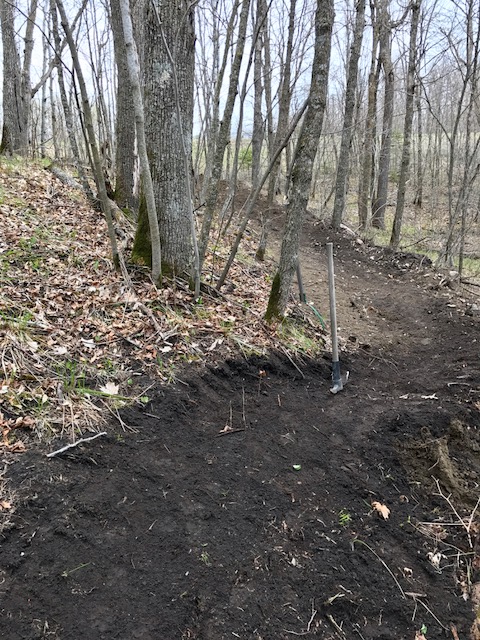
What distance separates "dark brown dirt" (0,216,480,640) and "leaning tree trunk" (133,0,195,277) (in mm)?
1668

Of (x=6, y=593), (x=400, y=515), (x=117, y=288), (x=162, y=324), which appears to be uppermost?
(x=117, y=288)

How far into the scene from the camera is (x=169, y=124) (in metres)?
4.79

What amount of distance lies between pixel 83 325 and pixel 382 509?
3078 mm

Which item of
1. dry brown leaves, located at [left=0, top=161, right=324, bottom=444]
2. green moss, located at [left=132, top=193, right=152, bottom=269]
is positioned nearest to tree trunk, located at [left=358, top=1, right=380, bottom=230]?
dry brown leaves, located at [left=0, top=161, right=324, bottom=444]

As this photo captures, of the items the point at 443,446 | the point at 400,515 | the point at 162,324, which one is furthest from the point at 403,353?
the point at 162,324

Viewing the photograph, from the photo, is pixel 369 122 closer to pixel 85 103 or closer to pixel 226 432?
pixel 85 103

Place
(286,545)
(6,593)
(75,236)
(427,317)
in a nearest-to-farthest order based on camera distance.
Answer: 1. (6,593)
2. (286,545)
3. (75,236)
4. (427,317)

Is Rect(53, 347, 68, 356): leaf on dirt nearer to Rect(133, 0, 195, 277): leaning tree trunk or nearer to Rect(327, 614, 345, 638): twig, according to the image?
Rect(133, 0, 195, 277): leaning tree trunk

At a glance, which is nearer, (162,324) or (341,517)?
(341,517)

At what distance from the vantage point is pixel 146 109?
4805mm

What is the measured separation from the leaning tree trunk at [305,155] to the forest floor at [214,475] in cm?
47

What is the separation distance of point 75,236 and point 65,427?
3.17m

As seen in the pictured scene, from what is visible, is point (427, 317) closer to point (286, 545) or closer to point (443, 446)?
point (443, 446)

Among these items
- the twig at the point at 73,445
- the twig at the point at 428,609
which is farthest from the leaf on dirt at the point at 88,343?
the twig at the point at 428,609
